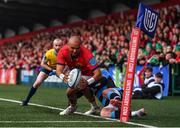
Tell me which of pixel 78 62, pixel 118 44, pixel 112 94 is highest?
pixel 118 44

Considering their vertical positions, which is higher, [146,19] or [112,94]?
[146,19]

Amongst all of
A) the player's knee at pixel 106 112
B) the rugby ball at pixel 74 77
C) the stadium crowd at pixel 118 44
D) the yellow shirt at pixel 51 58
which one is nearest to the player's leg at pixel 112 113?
the player's knee at pixel 106 112

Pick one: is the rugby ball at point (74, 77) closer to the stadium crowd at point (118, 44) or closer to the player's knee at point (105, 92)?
the player's knee at point (105, 92)

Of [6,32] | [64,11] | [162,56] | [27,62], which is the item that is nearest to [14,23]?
[6,32]

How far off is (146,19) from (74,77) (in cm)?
163

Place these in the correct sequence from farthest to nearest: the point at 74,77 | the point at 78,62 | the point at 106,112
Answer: the point at 78,62 < the point at 106,112 < the point at 74,77

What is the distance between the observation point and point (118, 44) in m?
25.4

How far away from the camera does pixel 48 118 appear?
9.68 m

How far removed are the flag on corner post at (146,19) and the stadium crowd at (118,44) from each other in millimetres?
10743

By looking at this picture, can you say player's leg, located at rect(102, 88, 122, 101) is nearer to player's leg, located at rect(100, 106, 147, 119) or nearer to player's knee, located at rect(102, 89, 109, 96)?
player's knee, located at rect(102, 89, 109, 96)

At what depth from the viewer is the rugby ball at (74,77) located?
31.4ft

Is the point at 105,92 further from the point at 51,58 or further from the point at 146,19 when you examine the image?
the point at 51,58

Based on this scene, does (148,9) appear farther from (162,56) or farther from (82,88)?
(162,56)

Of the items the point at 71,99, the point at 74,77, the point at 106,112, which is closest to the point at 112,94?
the point at 106,112
